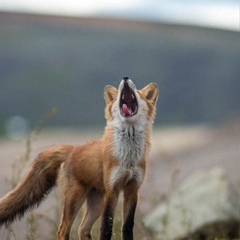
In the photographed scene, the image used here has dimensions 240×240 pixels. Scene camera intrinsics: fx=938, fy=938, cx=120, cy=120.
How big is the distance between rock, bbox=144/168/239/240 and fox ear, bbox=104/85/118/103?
5943 mm

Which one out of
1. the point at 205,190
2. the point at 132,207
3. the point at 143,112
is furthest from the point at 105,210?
the point at 205,190

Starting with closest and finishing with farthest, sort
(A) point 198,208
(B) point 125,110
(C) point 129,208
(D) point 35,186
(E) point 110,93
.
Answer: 1. (B) point 125,110
2. (E) point 110,93
3. (C) point 129,208
4. (D) point 35,186
5. (A) point 198,208

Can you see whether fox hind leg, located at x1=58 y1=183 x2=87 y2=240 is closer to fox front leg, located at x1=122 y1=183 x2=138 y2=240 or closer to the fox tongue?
fox front leg, located at x1=122 y1=183 x2=138 y2=240

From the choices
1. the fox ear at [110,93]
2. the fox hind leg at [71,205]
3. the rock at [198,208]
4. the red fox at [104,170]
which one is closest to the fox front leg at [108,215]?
the red fox at [104,170]

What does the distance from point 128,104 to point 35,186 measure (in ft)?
4.08

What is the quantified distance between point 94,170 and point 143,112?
615 mm

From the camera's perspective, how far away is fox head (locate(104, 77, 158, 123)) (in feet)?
21.9

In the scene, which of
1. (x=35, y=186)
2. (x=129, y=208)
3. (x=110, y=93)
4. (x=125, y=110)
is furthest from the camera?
(x=35, y=186)

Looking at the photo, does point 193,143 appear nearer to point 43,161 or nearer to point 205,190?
point 205,190

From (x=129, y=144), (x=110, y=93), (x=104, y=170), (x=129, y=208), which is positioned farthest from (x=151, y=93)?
(x=129, y=208)

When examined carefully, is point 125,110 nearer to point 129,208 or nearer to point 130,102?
point 130,102

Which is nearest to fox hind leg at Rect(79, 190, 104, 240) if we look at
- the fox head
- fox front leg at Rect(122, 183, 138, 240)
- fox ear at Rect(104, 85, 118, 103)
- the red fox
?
the red fox

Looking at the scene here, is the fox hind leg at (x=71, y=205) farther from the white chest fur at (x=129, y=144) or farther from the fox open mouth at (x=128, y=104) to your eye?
the fox open mouth at (x=128, y=104)

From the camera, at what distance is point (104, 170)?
23.2 ft
